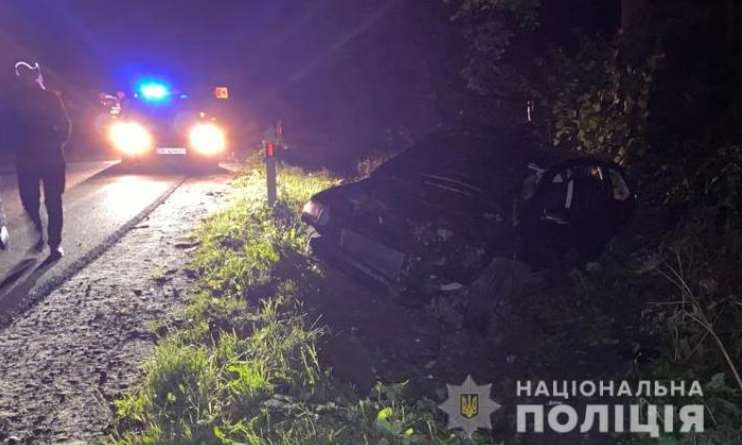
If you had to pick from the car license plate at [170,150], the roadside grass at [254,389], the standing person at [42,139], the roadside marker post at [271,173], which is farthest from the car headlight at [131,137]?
the roadside grass at [254,389]

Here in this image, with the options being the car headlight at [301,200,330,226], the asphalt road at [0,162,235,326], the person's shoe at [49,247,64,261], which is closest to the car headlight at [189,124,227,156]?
the asphalt road at [0,162,235,326]

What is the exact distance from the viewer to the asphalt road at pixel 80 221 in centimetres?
500

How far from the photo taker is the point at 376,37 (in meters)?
11.9

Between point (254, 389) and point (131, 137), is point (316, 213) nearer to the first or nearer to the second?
point (254, 389)

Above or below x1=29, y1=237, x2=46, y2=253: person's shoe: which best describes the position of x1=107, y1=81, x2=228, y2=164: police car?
above

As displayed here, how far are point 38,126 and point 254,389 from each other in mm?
4267

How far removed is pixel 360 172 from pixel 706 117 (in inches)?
228

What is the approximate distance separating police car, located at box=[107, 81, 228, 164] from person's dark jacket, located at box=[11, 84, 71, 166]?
628cm

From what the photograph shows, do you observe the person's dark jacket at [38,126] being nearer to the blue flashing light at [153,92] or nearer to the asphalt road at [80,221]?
the asphalt road at [80,221]

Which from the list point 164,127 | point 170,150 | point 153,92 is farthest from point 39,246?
point 153,92

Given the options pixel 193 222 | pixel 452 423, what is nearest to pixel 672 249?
pixel 452 423

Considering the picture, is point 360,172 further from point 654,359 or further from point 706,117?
point 654,359

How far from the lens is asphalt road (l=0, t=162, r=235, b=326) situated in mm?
5000

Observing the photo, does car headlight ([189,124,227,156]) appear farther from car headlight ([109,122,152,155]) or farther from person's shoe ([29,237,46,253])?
person's shoe ([29,237,46,253])
